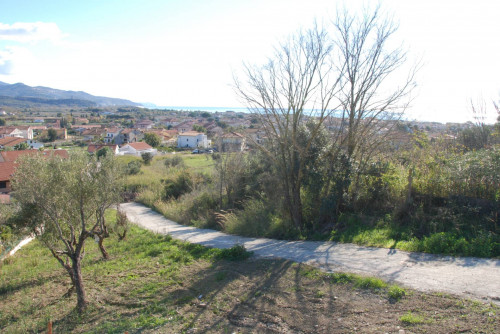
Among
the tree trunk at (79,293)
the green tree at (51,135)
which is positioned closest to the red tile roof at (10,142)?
the green tree at (51,135)

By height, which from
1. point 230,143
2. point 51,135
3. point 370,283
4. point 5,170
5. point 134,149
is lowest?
point 51,135

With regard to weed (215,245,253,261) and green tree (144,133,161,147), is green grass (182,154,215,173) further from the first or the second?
green tree (144,133,161,147)

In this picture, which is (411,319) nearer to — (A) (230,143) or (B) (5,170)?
(A) (230,143)

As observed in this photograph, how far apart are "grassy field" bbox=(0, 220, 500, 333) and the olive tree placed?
950 millimetres

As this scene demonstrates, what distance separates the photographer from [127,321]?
247 inches

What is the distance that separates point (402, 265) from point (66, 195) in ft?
23.9

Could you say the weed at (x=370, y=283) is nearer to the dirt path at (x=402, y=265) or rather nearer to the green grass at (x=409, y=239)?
the dirt path at (x=402, y=265)

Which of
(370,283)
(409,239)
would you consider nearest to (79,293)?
(370,283)

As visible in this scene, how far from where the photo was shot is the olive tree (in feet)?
22.2

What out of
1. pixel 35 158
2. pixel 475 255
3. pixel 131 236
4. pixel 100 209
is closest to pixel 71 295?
pixel 100 209

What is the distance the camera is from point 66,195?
7371 millimetres

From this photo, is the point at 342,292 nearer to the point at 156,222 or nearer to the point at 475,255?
the point at 475,255

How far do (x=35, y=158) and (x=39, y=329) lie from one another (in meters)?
3.45

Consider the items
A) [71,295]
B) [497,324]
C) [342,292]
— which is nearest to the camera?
[497,324]
